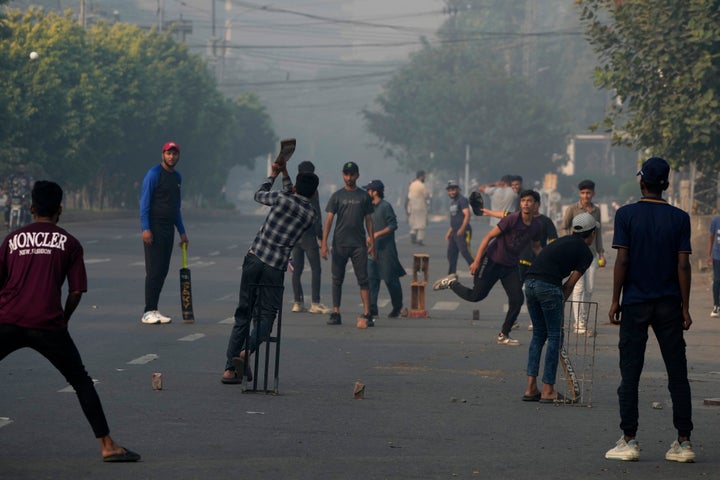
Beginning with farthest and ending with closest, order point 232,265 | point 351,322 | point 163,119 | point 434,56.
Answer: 1. point 434,56
2. point 163,119
3. point 232,265
4. point 351,322

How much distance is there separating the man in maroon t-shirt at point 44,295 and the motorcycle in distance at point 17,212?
31050 mm

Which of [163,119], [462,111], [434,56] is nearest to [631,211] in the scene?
[163,119]

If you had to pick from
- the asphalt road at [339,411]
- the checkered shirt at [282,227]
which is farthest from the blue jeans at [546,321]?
the checkered shirt at [282,227]

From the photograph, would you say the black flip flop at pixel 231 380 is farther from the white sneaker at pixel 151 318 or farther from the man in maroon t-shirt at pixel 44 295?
the white sneaker at pixel 151 318

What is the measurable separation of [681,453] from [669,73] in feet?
64.1

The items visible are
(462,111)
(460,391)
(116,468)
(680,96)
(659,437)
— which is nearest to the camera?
(116,468)

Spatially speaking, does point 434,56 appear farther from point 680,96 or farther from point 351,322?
point 351,322

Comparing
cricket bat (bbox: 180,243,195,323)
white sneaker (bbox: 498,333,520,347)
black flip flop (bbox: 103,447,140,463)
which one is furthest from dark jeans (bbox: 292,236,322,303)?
black flip flop (bbox: 103,447,140,463)

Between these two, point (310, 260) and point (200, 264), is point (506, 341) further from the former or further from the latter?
point (200, 264)

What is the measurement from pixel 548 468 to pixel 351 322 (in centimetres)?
994

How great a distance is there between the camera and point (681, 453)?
29.3 feet

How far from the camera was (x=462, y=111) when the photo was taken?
99750mm

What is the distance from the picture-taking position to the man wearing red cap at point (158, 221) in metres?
16.9

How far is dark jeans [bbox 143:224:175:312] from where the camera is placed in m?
16.9
